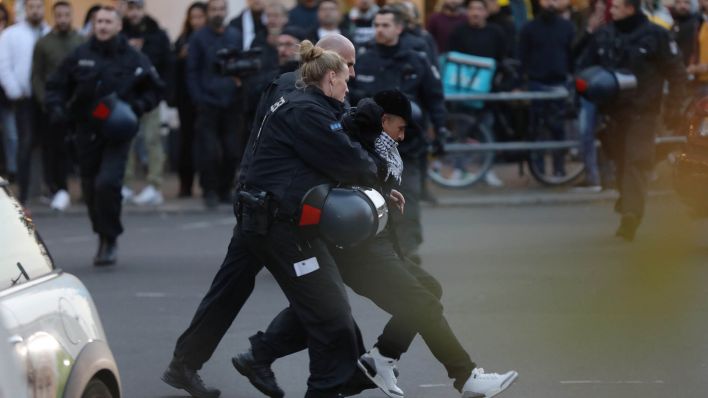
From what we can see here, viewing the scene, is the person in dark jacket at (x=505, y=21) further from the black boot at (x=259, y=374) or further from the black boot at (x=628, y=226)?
the black boot at (x=259, y=374)

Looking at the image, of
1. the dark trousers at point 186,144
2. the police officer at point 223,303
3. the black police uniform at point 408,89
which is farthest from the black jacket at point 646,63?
the dark trousers at point 186,144

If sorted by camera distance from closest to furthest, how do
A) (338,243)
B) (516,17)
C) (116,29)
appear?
(338,243) < (116,29) < (516,17)

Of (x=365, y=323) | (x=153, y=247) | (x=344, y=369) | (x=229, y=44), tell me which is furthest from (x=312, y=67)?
(x=229, y=44)

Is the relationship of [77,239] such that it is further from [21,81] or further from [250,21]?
[250,21]

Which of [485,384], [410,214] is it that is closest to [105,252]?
[410,214]

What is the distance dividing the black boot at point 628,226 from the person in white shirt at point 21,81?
702cm

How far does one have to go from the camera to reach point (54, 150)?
1697cm

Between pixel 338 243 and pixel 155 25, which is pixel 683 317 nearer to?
pixel 338 243

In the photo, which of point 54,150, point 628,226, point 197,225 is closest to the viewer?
point 628,226

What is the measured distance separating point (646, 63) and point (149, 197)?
6.58 m

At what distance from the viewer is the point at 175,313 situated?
10.0 metres

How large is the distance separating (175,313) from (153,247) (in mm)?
3519

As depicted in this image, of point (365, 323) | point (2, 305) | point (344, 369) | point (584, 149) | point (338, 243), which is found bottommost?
point (584, 149)

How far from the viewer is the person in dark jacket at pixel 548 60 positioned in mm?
16984
